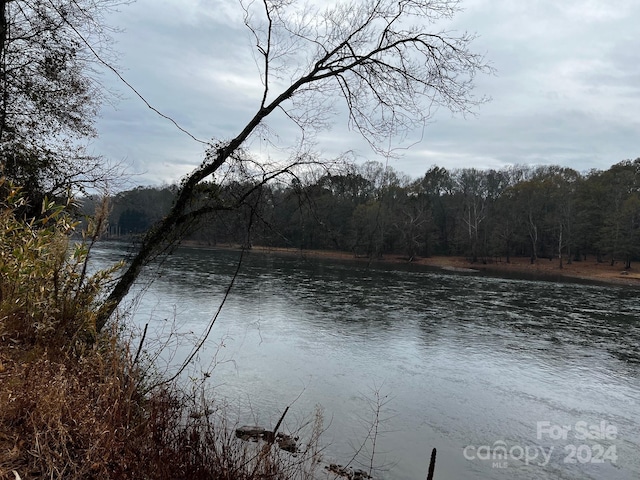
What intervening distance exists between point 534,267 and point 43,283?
52094 millimetres

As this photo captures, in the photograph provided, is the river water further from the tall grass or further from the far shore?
the far shore

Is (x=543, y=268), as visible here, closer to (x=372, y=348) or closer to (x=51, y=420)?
(x=372, y=348)

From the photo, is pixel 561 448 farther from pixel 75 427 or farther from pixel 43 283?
pixel 43 283

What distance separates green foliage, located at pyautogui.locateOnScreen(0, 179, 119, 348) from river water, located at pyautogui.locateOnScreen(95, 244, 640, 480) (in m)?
2.44

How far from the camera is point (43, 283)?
3639 mm

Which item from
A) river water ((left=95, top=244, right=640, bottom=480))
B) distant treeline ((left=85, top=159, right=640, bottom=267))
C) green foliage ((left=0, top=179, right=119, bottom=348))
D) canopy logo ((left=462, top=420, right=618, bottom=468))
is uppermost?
distant treeline ((left=85, top=159, right=640, bottom=267))

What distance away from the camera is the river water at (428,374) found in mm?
6844

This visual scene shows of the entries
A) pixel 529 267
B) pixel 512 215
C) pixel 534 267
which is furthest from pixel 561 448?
pixel 512 215

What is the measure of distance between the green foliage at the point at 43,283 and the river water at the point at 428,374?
Answer: 244 cm

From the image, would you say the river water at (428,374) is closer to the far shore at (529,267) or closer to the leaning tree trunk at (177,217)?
the leaning tree trunk at (177,217)

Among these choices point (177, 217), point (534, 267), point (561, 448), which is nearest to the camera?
point (177, 217)

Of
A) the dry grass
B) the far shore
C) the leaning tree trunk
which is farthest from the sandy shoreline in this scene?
the dry grass

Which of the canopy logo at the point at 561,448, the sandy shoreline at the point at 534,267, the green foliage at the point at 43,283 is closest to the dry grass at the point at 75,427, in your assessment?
the green foliage at the point at 43,283

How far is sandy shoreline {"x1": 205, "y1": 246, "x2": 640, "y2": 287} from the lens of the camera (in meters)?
40.5
